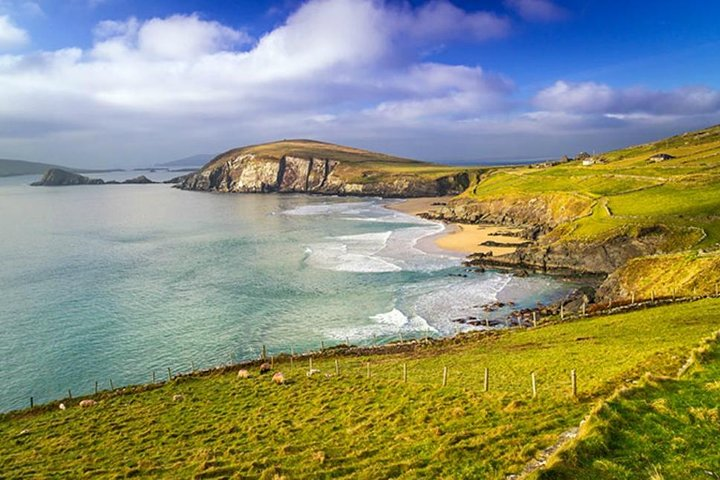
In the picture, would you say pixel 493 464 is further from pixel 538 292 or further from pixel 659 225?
pixel 659 225

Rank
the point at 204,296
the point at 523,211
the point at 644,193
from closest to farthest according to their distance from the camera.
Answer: the point at 204,296 < the point at 644,193 < the point at 523,211

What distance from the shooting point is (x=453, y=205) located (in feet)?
498

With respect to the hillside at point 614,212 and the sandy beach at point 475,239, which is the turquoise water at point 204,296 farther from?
the hillside at point 614,212

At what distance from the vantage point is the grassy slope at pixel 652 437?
42.5ft

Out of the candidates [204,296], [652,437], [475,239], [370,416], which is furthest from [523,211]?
[652,437]

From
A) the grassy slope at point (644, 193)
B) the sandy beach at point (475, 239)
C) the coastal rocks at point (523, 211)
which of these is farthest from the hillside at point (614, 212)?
the sandy beach at point (475, 239)

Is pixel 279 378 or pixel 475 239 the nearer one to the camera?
pixel 279 378

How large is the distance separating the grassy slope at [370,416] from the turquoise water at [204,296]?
1077cm

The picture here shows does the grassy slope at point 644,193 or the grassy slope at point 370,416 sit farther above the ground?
the grassy slope at point 644,193

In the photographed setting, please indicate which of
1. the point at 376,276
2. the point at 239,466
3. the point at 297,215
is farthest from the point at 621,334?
the point at 297,215

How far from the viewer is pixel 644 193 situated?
95812 millimetres

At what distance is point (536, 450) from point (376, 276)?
195 ft

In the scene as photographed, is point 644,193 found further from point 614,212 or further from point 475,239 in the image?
point 475,239

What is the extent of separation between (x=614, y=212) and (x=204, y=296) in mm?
72464
